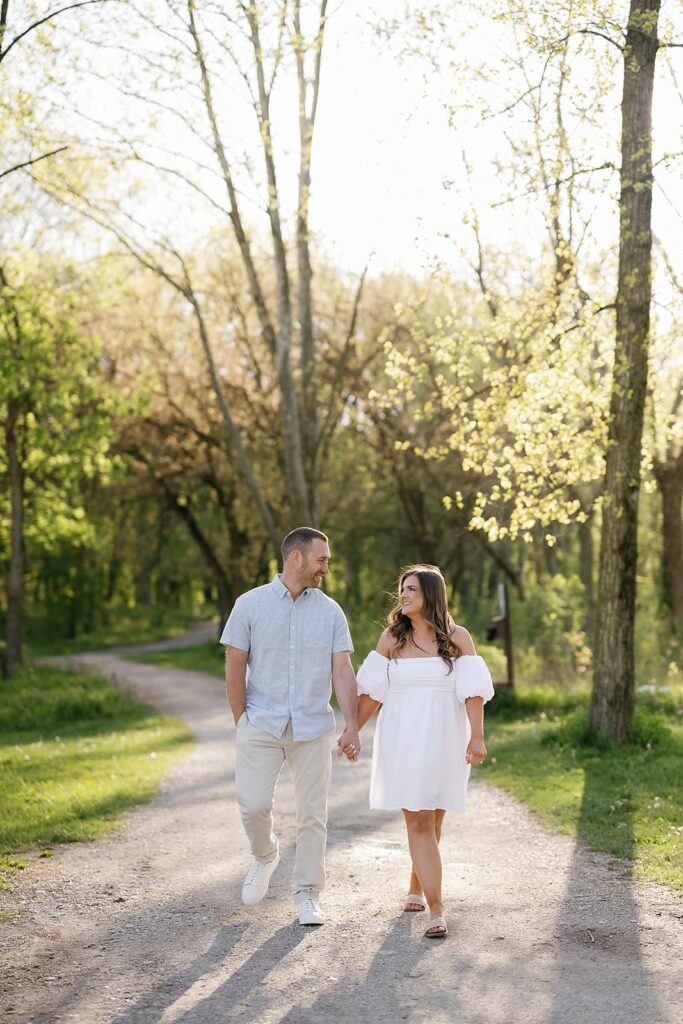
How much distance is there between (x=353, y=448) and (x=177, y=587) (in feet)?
97.0

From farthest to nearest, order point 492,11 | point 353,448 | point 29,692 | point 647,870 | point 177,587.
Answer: point 177,587, point 353,448, point 29,692, point 492,11, point 647,870

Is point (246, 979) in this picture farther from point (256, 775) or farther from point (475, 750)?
point (475, 750)

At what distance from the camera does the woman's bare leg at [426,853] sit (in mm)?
6137

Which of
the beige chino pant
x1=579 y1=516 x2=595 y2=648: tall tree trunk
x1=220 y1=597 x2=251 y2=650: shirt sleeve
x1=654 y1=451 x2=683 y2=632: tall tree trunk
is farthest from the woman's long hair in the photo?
x1=579 y1=516 x2=595 y2=648: tall tree trunk

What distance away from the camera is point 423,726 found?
627 cm

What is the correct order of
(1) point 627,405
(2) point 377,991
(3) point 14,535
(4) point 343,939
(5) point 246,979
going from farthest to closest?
(3) point 14,535 < (1) point 627,405 < (4) point 343,939 < (5) point 246,979 < (2) point 377,991

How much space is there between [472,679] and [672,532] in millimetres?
18584

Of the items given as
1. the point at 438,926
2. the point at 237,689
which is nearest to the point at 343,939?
the point at 438,926

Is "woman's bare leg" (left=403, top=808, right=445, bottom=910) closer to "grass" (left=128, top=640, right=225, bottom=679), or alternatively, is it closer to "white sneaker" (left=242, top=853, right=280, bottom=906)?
"white sneaker" (left=242, top=853, right=280, bottom=906)

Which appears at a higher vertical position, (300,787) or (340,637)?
(340,637)

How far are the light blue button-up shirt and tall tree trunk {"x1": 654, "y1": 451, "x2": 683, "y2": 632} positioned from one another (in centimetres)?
1807

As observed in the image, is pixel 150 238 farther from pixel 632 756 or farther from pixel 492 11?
pixel 632 756

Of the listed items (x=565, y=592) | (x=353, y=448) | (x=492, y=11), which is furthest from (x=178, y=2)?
(x=353, y=448)

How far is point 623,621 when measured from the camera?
11.9 m
